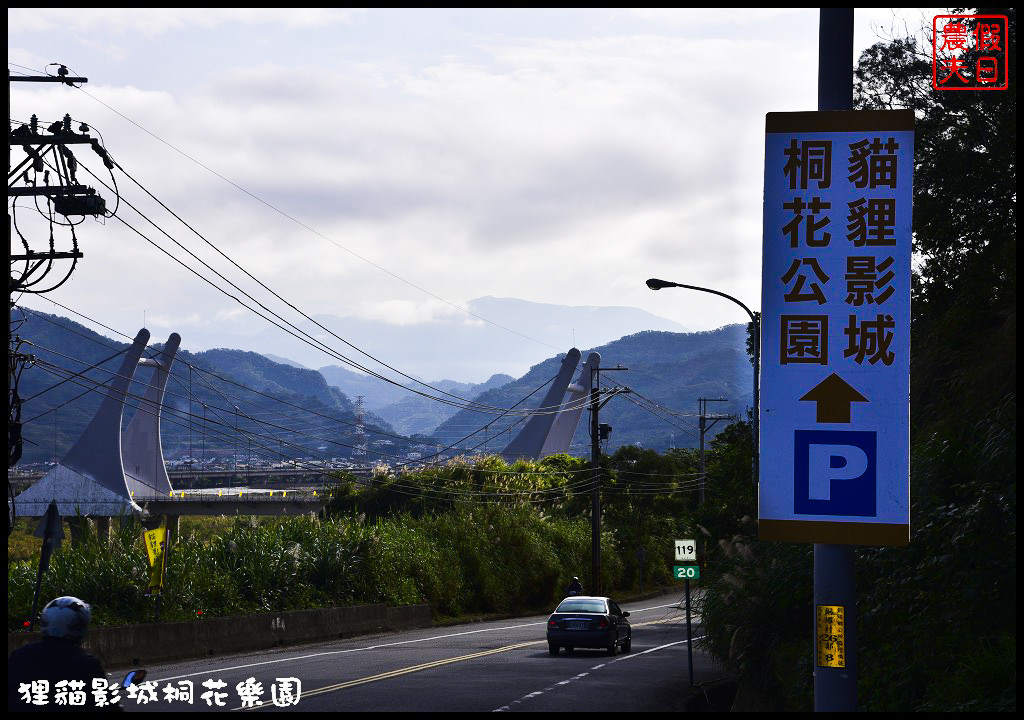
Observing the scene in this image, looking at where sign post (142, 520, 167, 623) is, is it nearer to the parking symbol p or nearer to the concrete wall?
the concrete wall

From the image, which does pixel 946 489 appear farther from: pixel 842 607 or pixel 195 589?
pixel 195 589

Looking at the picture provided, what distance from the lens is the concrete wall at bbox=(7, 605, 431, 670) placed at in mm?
22344

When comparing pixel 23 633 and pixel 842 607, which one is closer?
pixel 842 607

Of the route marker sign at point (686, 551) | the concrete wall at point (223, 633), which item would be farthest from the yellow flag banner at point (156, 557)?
the route marker sign at point (686, 551)

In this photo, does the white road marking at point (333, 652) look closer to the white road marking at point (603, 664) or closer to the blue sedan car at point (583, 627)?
the blue sedan car at point (583, 627)

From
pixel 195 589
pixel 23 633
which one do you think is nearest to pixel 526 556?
pixel 195 589

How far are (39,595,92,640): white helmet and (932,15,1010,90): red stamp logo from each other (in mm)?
15436

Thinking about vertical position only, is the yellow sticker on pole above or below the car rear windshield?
above

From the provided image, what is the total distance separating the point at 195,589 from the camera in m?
27.6

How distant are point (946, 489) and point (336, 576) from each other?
2316 centimetres

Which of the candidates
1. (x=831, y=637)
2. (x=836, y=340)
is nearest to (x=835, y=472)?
(x=836, y=340)

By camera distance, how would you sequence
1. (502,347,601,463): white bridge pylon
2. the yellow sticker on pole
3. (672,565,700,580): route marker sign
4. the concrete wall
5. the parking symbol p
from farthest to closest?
(502,347,601,463): white bridge pylon < the concrete wall < (672,565,700,580): route marker sign < the yellow sticker on pole < the parking symbol p

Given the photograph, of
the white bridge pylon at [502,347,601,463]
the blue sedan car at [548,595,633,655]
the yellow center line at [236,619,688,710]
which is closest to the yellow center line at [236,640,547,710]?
the yellow center line at [236,619,688,710]

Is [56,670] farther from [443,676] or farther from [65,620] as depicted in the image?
[443,676]
